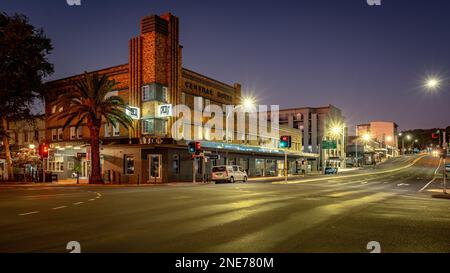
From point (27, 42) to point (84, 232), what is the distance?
39.6 meters

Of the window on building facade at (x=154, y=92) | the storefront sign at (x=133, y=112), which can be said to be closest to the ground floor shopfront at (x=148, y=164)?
the storefront sign at (x=133, y=112)

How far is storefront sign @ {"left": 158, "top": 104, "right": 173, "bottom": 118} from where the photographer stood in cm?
4081

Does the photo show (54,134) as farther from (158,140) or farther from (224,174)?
(224,174)

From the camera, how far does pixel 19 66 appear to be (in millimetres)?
41438

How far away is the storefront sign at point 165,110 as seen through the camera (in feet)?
134

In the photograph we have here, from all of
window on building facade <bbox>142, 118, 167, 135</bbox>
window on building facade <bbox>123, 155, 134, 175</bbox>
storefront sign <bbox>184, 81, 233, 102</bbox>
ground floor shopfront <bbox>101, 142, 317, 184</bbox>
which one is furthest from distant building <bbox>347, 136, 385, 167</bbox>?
window on building facade <bbox>123, 155, 134, 175</bbox>

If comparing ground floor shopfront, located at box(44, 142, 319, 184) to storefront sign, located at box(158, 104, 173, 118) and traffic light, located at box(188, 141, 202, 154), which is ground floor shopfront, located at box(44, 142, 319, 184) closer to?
traffic light, located at box(188, 141, 202, 154)

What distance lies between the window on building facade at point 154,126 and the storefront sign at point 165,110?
956 mm

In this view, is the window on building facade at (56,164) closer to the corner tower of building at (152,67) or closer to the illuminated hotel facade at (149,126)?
the illuminated hotel facade at (149,126)

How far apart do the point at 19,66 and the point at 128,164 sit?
16031mm

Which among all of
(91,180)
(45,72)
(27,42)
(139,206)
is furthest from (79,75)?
(139,206)

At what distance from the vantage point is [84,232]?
9.95 m

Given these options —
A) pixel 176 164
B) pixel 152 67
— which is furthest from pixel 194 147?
pixel 152 67

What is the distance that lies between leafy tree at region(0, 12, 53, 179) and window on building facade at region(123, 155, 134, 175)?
526 inches
